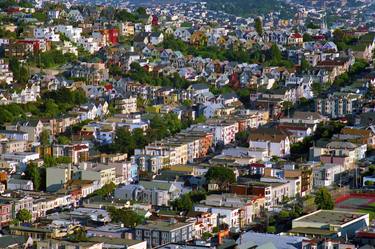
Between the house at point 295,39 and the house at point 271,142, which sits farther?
the house at point 295,39

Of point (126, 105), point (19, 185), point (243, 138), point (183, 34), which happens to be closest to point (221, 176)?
point (19, 185)

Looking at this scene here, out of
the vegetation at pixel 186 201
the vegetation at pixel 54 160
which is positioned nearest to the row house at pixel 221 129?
the vegetation at pixel 54 160

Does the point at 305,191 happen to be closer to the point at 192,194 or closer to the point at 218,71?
the point at 192,194

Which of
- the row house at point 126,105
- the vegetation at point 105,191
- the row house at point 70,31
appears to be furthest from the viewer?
the row house at point 70,31

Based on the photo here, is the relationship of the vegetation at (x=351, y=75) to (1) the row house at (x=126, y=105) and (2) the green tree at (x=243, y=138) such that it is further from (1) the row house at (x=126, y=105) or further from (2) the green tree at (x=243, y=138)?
(2) the green tree at (x=243, y=138)

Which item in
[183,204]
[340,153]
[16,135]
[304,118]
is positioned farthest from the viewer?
[304,118]

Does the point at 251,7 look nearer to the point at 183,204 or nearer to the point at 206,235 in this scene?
the point at 183,204
